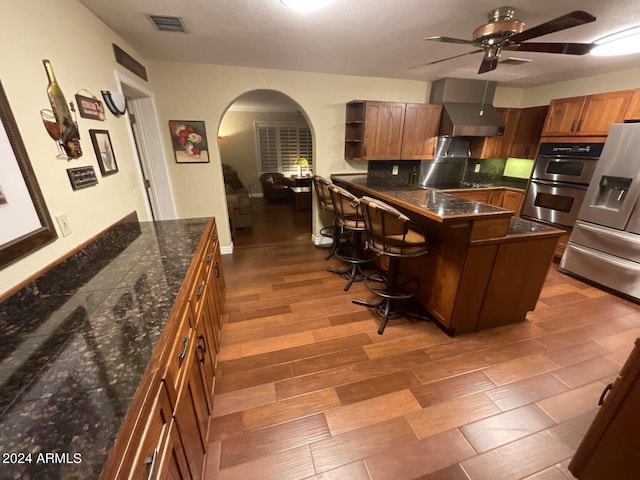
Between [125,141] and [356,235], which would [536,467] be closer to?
[356,235]

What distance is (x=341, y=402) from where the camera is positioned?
164cm

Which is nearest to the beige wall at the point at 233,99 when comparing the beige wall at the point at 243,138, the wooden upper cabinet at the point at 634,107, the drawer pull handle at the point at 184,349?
the wooden upper cabinet at the point at 634,107

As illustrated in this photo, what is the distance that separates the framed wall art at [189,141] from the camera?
315 cm

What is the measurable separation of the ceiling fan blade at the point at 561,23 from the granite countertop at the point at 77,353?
2.46 metres

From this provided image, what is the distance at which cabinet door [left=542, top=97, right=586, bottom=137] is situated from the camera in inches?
125

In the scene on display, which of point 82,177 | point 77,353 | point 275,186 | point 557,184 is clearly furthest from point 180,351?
point 275,186

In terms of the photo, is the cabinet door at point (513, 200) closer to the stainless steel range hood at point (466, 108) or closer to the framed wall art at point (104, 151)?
the stainless steel range hood at point (466, 108)

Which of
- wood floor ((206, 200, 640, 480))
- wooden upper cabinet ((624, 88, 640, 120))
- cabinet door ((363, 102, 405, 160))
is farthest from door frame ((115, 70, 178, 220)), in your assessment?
wooden upper cabinet ((624, 88, 640, 120))

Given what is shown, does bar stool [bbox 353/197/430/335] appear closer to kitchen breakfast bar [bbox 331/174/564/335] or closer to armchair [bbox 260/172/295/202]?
kitchen breakfast bar [bbox 331/174/564/335]

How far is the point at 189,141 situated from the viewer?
322 centimetres

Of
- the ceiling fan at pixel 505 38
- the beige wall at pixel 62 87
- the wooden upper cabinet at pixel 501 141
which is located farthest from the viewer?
the wooden upper cabinet at pixel 501 141

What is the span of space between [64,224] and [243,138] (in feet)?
22.2

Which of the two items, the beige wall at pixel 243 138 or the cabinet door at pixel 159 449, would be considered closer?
the cabinet door at pixel 159 449

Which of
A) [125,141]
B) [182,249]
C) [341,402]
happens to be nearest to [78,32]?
[125,141]
